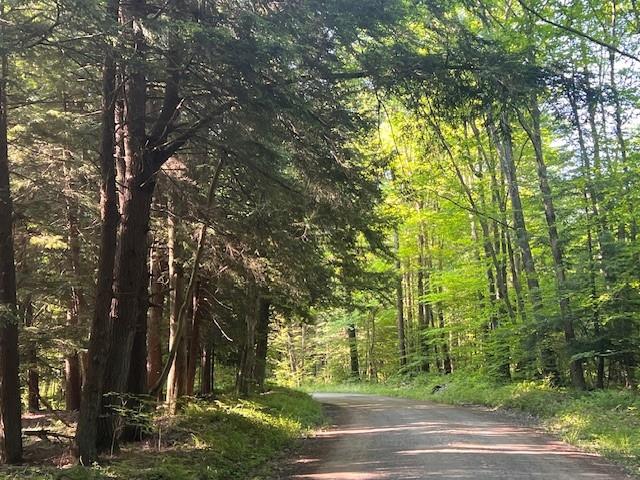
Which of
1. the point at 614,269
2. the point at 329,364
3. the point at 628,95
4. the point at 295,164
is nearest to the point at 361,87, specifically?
the point at 295,164

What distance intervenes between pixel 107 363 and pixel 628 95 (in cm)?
1295

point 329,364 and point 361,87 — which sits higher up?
point 361,87

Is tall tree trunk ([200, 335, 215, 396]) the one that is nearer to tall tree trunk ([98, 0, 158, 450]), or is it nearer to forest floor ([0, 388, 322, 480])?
forest floor ([0, 388, 322, 480])

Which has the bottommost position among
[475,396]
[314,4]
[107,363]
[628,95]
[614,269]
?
[475,396]

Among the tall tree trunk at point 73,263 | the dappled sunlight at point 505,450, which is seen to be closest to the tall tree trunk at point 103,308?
the tall tree trunk at point 73,263

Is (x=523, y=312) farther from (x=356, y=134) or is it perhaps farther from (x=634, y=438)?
(x=356, y=134)

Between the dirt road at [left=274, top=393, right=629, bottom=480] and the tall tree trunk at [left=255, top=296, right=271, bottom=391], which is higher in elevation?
the tall tree trunk at [left=255, top=296, right=271, bottom=391]

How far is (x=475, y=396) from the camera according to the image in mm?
20297

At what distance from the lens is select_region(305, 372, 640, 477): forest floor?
9.88 m

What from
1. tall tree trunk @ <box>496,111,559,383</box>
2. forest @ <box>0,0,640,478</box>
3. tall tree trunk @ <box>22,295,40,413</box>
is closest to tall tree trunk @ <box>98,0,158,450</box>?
forest @ <box>0,0,640,478</box>

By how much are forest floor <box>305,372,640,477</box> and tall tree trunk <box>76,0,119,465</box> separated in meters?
7.57

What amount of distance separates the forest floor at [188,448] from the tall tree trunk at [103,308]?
1.31ft

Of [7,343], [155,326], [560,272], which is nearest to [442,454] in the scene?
[7,343]

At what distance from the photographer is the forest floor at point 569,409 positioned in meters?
9.88
